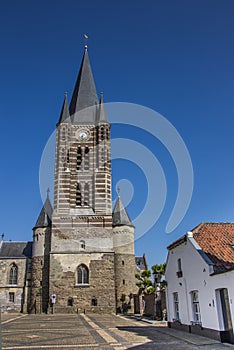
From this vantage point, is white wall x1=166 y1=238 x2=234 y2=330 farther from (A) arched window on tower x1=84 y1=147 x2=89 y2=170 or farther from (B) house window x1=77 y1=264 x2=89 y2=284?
(A) arched window on tower x1=84 y1=147 x2=89 y2=170

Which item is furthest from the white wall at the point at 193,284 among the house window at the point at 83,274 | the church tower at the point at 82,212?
the house window at the point at 83,274

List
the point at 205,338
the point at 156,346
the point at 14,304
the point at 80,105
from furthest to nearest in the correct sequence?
the point at 80,105 < the point at 14,304 < the point at 205,338 < the point at 156,346

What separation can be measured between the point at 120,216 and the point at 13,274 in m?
16.6

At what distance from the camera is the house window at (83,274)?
37.5 meters

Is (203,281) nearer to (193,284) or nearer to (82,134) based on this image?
(193,284)

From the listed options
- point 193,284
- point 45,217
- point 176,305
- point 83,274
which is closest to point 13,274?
point 45,217

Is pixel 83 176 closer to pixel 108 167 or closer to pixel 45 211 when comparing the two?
pixel 108 167

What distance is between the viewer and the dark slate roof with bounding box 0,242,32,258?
4416cm

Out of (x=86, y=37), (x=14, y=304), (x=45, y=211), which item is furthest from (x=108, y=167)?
(x=86, y=37)

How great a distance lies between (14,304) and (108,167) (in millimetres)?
21480

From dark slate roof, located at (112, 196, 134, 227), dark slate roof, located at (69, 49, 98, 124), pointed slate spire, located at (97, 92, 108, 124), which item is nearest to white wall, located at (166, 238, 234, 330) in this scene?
dark slate roof, located at (112, 196, 134, 227)

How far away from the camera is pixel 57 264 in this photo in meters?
37.6

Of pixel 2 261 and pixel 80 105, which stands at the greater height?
pixel 80 105

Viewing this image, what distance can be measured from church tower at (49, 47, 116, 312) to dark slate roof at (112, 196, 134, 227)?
2104 millimetres
